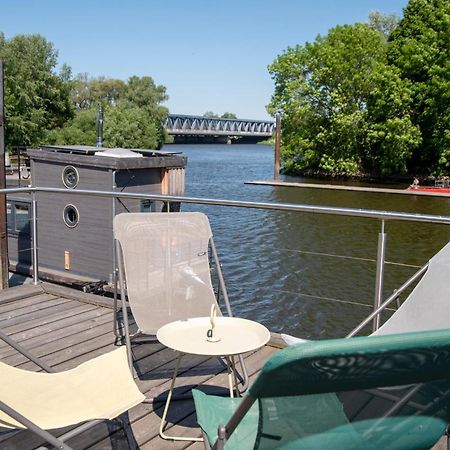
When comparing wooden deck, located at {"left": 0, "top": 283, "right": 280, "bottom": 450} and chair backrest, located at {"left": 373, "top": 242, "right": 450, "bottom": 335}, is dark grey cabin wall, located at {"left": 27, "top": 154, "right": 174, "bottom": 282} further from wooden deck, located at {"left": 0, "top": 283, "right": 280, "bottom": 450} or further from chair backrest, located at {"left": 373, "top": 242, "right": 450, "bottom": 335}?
chair backrest, located at {"left": 373, "top": 242, "right": 450, "bottom": 335}

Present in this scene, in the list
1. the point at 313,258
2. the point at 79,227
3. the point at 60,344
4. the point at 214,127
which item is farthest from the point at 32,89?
the point at 214,127

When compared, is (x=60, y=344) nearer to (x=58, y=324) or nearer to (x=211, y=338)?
(x=58, y=324)

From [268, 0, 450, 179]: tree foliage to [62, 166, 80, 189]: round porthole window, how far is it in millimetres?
22148

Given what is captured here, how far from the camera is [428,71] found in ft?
101

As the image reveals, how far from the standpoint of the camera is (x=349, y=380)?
1.16 metres

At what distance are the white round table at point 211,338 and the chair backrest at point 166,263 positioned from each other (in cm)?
55

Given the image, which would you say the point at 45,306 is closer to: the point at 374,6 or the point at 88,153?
the point at 88,153

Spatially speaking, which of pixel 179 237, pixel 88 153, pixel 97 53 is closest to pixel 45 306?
pixel 179 237

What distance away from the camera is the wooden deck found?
2506 millimetres

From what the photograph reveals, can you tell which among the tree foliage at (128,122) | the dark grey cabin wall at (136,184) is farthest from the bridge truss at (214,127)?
the dark grey cabin wall at (136,184)

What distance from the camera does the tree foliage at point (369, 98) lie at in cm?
3111

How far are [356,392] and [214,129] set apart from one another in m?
86.9

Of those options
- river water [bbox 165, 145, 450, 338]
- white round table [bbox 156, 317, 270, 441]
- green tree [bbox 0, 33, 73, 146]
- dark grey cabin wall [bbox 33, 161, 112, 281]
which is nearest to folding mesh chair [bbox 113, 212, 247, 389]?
white round table [bbox 156, 317, 270, 441]

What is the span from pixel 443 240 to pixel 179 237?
47.9 feet
